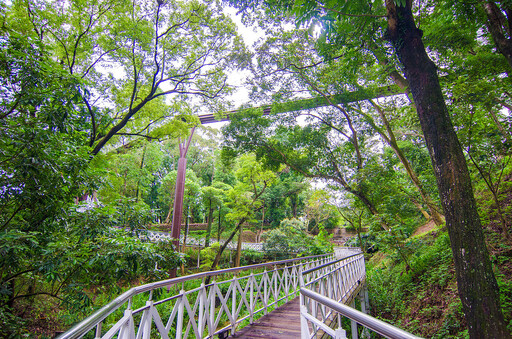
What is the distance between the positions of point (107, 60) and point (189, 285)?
34.8 ft

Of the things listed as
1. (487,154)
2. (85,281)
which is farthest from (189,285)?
(487,154)

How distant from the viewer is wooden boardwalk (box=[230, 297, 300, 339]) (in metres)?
3.26

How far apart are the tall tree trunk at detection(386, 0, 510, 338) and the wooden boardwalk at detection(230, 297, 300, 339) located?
80.6 inches

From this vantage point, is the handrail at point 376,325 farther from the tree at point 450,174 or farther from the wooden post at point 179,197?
the wooden post at point 179,197

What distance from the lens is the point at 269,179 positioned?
13.0 metres

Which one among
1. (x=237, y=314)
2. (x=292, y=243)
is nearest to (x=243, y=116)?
(x=237, y=314)

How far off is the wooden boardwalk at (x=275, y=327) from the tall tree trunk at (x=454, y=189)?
205 cm

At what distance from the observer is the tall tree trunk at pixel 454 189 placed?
247cm

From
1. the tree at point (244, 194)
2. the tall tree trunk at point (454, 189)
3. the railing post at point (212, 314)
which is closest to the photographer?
the tall tree trunk at point (454, 189)

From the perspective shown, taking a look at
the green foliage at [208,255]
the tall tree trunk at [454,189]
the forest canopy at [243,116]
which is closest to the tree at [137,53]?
the forest canopy at [243,116]

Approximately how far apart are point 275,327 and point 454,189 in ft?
9.86

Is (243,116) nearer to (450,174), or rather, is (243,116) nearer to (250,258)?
(450,174)

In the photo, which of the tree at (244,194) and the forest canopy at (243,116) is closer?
the forest canopy at (243,116)

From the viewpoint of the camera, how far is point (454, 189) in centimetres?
272
